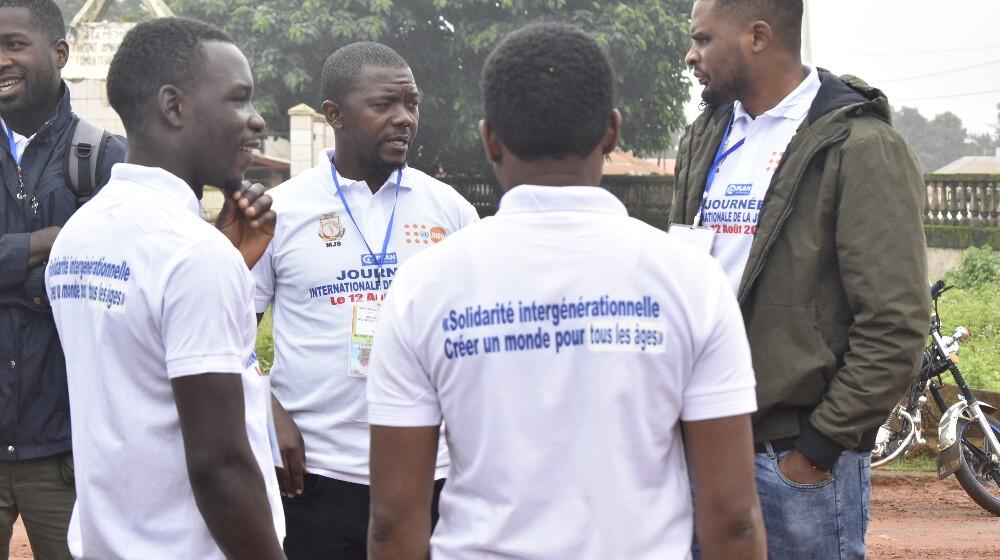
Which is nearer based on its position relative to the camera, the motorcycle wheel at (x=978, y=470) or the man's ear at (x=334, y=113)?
the man's ear at (x=334, y=113)

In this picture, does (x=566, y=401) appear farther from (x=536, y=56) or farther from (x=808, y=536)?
(x=808, y=536)

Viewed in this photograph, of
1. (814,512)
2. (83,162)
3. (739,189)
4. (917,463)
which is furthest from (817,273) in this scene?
(917,463)

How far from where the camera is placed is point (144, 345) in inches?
98.0

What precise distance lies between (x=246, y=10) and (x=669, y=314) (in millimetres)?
27937

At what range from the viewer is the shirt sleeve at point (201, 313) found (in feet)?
7.92

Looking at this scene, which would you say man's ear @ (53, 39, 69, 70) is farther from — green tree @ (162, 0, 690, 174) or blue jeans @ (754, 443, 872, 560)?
green tree @ (162, 0, 690, 174)

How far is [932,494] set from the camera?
8883 mm

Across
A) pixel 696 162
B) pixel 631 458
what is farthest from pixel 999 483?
pixel 631 458

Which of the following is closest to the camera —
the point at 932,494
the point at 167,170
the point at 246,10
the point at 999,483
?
the point at 167,170

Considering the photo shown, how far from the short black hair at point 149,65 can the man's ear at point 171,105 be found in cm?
1

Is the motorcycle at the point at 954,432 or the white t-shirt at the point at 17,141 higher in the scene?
the white t-shirt at the point at 17,141

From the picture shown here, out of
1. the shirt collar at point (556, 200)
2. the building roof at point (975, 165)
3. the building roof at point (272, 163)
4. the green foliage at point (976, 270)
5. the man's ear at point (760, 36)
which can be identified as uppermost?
the man's ear at point (760, 36)

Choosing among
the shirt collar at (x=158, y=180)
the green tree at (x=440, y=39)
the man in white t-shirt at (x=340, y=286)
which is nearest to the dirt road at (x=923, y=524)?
the man in white t-shirt at (x=340, y=286)

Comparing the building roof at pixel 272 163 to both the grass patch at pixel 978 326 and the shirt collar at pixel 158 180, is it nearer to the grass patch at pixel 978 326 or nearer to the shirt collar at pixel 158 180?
the grass patch at pixel 978 326
